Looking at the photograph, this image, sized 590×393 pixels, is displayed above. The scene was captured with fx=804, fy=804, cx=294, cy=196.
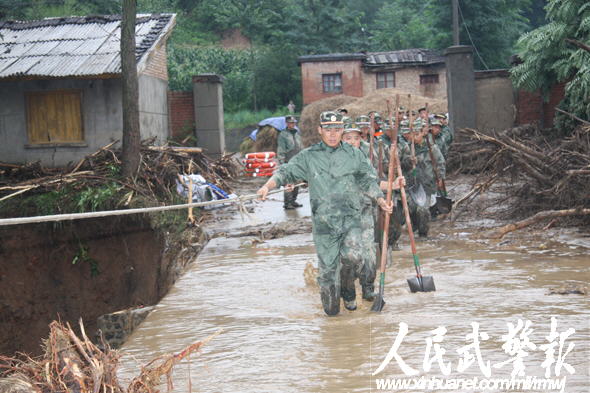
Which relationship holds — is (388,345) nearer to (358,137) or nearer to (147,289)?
(358,137)

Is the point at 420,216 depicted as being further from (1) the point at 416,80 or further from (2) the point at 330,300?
(1) the point at 416,80

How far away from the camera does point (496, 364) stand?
528cm

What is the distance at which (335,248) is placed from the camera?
6.85 m

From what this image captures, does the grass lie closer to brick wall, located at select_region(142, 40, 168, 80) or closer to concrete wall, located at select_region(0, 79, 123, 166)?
brick wall, located at select_region(142, 40, 168, 80)

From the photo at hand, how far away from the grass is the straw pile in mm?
13020

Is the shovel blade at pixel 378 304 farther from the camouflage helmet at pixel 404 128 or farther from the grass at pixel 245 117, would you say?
the grass at pixel 245 117

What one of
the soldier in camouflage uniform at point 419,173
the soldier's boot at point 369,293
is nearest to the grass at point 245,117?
the soldier in camouflage uniform at point 419,173

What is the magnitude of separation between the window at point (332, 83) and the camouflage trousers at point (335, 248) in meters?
36.2

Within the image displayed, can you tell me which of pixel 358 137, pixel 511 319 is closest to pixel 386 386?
pixel 511 319

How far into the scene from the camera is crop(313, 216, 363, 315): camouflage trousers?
6828mm

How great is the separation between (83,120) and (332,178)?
12.4 metres

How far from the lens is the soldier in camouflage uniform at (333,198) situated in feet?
22.4

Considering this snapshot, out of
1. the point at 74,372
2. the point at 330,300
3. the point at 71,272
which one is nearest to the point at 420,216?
the point at 330,300

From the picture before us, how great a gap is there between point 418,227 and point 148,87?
10.1m
